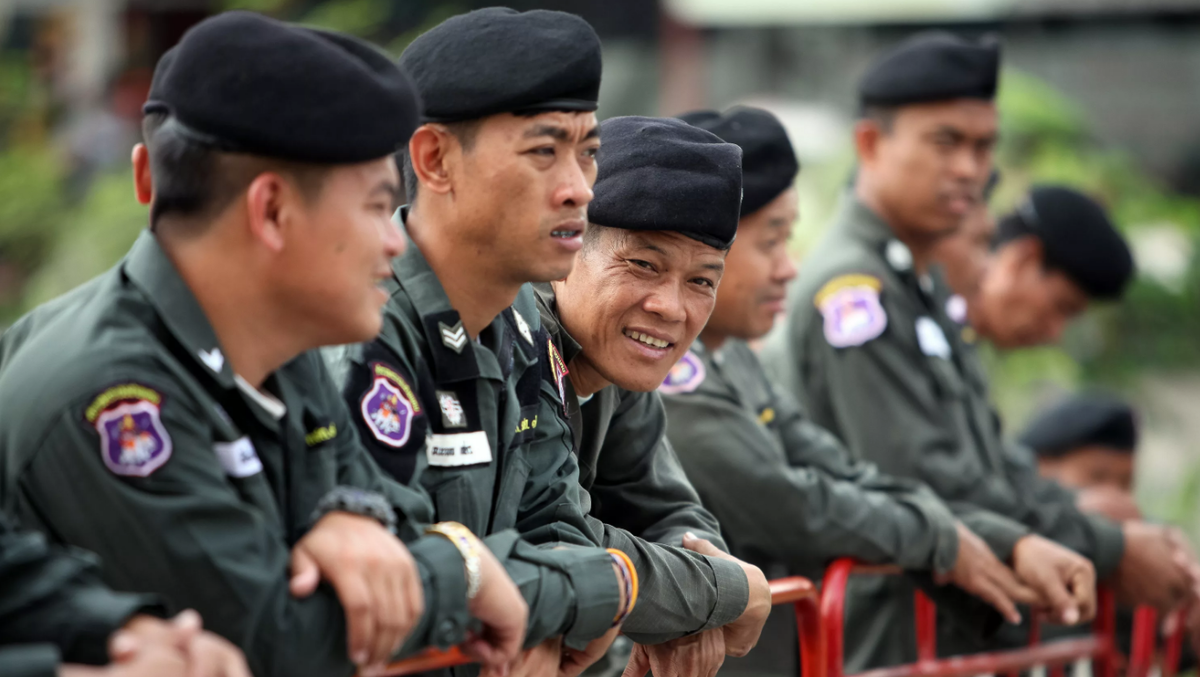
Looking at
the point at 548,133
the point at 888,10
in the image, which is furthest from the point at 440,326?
the point at 888,10

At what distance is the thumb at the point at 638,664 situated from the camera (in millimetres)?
3059

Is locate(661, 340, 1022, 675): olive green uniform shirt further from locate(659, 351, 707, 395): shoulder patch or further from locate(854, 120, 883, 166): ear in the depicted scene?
locate(854, 120, 883, 166): ear

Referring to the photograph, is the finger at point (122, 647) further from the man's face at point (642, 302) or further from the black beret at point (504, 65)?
the man's face at point (642, 302)

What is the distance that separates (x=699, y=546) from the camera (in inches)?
118

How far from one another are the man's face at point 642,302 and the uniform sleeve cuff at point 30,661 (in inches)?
57.7

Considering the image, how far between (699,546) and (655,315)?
19.7 inches

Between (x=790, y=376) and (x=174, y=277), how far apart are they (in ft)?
9.79

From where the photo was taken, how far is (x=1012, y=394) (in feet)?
32.7

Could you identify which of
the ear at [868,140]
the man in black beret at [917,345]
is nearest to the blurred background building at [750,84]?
the ear at [868,140]

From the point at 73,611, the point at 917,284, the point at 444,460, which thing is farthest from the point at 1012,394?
the point at 73,611

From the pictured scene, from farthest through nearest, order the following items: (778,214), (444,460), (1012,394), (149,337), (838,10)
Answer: (838,10) < (1012,394) < (778,214) < (444,460) < (149,337)

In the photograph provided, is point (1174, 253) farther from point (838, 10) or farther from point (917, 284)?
point (917, 284)

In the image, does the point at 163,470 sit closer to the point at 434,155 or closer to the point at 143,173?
the point at 143,173

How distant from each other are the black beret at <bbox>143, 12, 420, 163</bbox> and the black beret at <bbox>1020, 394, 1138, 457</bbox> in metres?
4.58
